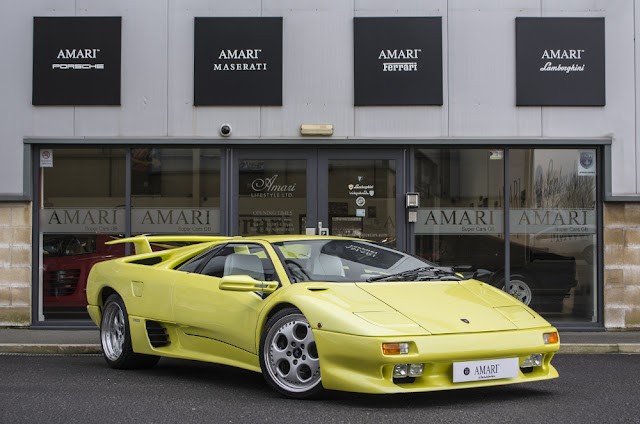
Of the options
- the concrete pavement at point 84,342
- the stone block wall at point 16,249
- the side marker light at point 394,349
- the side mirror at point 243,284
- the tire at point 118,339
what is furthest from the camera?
the stone block wall at point 16,249

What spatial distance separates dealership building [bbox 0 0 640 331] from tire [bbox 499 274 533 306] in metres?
0.02

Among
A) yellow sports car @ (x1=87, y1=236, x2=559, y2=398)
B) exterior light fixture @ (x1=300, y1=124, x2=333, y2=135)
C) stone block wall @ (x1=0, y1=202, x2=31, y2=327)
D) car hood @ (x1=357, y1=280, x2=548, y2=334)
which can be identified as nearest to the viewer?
yellow sports car @ (x1=87, y1=236, x2=559, y2=398)

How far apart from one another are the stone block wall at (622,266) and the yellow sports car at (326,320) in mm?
5450

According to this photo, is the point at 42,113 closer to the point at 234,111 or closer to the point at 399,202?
the point at 234,111

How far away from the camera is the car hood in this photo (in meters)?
5.25

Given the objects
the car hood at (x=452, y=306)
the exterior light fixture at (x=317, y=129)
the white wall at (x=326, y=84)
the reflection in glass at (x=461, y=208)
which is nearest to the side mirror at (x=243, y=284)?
the car hood at (x=452, y=306)

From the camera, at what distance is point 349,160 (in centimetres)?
1119

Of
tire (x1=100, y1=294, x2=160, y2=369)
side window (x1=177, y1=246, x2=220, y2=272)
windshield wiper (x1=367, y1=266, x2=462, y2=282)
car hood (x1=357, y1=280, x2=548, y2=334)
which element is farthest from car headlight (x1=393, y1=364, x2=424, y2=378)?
tire (x1=100, y1=294, x2=160, y2=369)

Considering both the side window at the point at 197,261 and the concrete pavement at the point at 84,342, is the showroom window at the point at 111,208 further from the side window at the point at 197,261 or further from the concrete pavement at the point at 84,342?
the side window at the point at 197,261

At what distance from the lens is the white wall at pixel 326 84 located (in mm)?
11078

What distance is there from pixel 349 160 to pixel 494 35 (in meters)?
2.74

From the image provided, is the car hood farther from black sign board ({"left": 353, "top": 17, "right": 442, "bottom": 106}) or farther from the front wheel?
black sign board ({"left": 353, "top": 17, "right": 442, "bottom": 106})

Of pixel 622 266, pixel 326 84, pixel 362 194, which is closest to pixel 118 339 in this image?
pixel 362 194

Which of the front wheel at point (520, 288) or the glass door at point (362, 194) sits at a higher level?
the glass door at point (362, 194)
